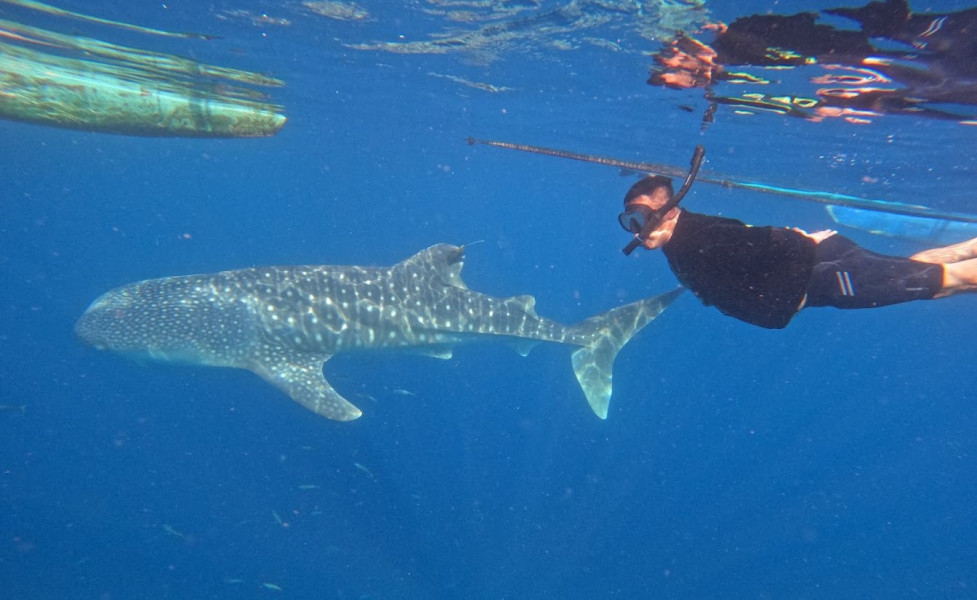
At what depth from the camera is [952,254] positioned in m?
4.23

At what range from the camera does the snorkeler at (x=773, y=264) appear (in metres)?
3.94

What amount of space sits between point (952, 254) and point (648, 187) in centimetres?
252

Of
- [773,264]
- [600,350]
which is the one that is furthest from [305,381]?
[773,264]

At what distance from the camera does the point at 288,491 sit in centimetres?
1301

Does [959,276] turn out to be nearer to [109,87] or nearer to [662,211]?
[662,211]

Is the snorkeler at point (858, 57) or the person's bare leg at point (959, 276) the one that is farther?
the snorkeler at point (858, 57)

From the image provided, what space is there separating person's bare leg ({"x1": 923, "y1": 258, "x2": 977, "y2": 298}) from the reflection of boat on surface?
52.3 ft

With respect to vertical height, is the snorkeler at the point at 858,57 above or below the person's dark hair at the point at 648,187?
above

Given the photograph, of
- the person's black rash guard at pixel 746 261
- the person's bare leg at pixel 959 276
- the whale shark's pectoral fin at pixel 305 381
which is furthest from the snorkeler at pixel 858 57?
the whale shark's pectoral fin at pixel 305 381

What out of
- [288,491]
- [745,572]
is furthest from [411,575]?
[745,572]

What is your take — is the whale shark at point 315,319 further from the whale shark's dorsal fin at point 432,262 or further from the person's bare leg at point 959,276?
the person's bare leg at point 959,276

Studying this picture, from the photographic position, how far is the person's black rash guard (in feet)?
12.9

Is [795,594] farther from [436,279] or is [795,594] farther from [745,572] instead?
[436,279]

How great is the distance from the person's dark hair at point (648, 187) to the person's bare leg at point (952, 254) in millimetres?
2070
